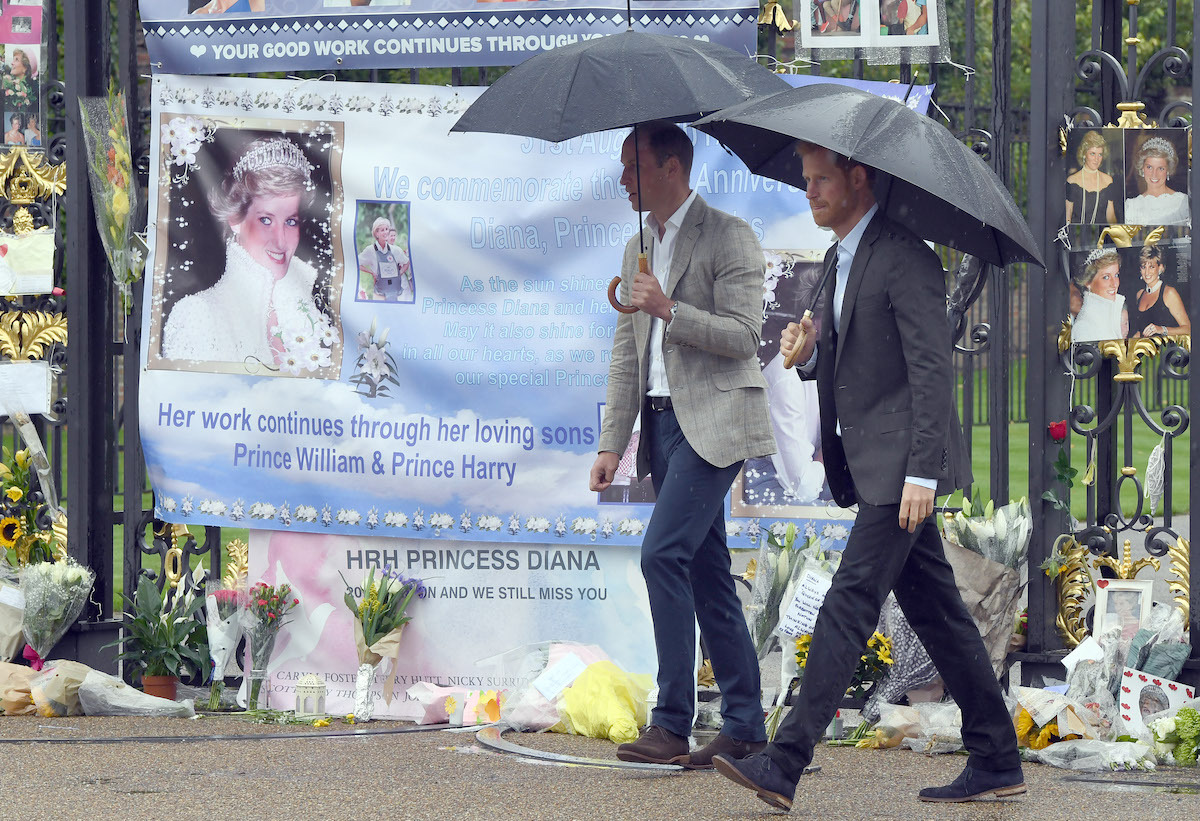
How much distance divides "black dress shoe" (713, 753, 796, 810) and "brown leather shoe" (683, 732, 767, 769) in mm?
738

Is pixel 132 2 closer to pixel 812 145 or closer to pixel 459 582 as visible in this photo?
pixel 459 582

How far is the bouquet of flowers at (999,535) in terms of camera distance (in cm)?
554

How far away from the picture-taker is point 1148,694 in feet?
17.1

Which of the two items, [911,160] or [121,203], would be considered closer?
[911,160]

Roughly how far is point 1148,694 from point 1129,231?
1596 mm

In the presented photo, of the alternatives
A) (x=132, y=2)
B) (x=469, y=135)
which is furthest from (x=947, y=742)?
(x=132, y=2)

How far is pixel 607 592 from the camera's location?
599 centimetres

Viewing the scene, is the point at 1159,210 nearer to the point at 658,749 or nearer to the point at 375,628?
the point at 658,749

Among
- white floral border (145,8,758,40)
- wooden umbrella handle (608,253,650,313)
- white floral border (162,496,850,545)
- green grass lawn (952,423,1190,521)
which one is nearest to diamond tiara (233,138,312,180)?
white floral border (145,8,758,40)

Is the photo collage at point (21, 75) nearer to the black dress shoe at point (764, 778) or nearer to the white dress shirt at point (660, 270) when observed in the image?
the white dress shirt at point (660, 270)

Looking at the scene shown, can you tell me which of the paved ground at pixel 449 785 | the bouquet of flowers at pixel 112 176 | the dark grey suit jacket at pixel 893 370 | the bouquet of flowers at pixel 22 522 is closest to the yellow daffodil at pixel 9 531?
the bouquet of flowers at pixel 22 522

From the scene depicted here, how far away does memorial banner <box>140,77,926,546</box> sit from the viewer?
5.93 m

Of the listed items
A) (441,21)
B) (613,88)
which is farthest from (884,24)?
(441,21)

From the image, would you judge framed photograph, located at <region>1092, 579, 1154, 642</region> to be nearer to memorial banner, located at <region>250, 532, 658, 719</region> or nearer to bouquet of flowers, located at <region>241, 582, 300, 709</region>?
memorial banner, located at <region>250, 532, 658, 719</region>
